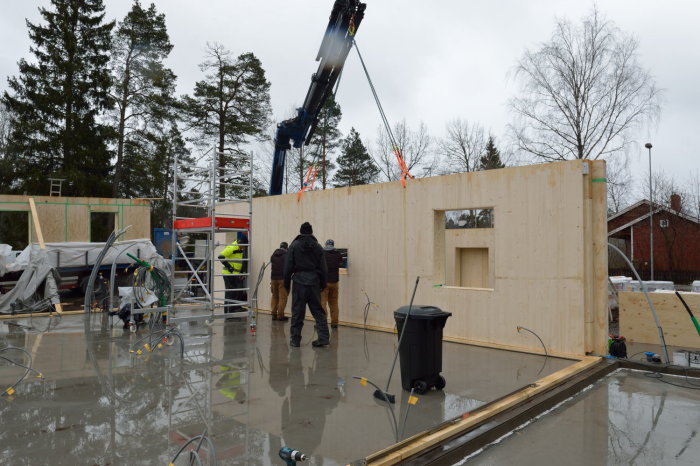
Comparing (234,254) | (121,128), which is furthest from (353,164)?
(234,254)

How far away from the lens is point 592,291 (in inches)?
278

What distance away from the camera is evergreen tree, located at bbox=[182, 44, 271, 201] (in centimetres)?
2444

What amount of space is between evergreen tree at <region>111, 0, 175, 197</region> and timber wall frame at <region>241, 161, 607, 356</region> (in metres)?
18.4

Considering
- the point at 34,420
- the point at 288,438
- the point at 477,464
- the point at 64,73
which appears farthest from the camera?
the point at 64,73

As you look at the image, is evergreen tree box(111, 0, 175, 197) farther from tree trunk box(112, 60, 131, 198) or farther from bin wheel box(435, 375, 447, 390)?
bin wheel box(435, 375, 447, 390)

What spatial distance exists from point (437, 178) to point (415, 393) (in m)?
4.45

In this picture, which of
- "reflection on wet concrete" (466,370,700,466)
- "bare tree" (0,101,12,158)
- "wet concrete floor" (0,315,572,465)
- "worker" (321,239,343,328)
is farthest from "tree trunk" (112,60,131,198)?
"reflection on wet concrete" (466,370,700,466)

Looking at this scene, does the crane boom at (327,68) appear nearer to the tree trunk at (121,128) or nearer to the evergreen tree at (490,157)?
the tree trunk at (121,128)

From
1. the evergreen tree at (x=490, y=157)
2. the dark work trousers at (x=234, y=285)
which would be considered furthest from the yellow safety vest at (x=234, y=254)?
the evergreen tree at (x=490, y=157)

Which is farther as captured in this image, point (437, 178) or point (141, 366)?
point (437, 178)

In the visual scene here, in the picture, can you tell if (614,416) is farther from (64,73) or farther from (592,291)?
(64,73)

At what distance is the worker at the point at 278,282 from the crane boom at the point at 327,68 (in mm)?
4491

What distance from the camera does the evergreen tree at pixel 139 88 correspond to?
24938 millimetres

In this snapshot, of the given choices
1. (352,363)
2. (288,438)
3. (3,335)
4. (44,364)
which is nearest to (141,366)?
(44,364)
